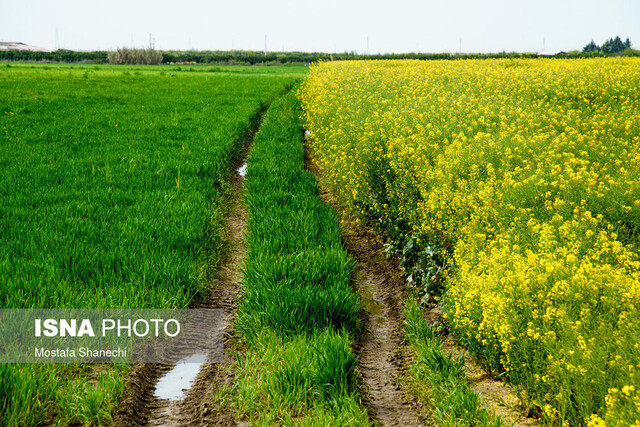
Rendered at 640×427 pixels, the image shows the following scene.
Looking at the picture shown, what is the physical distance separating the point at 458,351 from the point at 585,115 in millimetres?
5383

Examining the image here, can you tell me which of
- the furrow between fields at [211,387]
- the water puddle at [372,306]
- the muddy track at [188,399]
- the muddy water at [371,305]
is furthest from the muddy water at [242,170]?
the muddy track at [188,399]

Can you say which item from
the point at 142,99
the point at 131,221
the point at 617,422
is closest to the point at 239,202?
the point at 131,221

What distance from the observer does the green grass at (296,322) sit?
3434mm

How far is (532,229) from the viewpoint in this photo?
3.74m

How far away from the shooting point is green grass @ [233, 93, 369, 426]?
11.3ft

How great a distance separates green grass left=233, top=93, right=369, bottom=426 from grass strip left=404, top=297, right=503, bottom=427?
0.49 meters

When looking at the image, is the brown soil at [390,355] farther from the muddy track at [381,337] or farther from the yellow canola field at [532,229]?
the yellow canola field at [532,229]

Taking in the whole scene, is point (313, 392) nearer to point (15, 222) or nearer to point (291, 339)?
point (291, 339)

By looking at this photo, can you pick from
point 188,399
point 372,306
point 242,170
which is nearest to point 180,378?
point 188,399

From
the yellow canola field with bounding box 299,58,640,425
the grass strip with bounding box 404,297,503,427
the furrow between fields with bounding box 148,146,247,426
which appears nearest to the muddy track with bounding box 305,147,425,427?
the grass strip with bounding box 404,297,503,427

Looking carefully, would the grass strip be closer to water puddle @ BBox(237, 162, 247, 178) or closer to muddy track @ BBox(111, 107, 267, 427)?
muddy track @ BBox(111, 107, 267, 427)

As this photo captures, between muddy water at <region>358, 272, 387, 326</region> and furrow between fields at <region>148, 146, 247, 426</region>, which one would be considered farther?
muddy water at <region>358, 272, 387, 326</region>

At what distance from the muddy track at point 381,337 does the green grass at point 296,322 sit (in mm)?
187

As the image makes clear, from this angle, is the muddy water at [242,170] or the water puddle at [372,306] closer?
the water puddle at [372,306]
